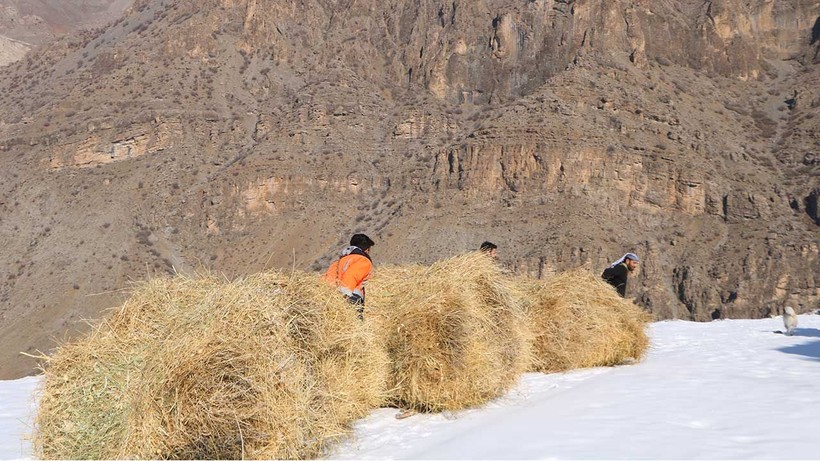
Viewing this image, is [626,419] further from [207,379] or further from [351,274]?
[207,379]

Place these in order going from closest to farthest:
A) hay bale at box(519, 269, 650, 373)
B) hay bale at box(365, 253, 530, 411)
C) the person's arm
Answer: hay bale at box(365, 253, 530, 411) < hay bale at box(519, 269, 650, 373) < the person's arm

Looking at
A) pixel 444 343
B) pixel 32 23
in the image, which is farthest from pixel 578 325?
pixel 32 23

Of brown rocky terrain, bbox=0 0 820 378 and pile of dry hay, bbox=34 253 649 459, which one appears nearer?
pile of dry hay, bbox=34 253 649 459

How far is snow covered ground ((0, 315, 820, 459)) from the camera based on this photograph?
5.37 m

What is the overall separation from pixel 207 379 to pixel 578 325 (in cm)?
605

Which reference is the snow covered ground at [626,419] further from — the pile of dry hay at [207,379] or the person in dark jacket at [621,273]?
the person in dark jacket at [621,273]

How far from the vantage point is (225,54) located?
104312 millimetres

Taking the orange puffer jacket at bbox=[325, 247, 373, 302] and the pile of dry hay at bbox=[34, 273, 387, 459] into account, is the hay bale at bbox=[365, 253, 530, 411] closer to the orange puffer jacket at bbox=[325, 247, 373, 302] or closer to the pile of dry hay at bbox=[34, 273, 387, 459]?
the orange puffer jacket at bbox=[325, 247, 373, 302]

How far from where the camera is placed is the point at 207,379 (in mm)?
5398

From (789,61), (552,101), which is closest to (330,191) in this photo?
(552,101)

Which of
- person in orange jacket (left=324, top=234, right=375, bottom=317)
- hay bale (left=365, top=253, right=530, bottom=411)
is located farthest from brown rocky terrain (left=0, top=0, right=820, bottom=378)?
hay bale (left=365, top=253, right=530, bottom=411)

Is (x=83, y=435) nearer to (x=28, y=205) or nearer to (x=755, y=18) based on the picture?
(x=28, y=205)

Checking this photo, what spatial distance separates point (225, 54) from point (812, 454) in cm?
10585

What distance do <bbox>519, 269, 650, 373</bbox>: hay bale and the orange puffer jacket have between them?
2.70m
